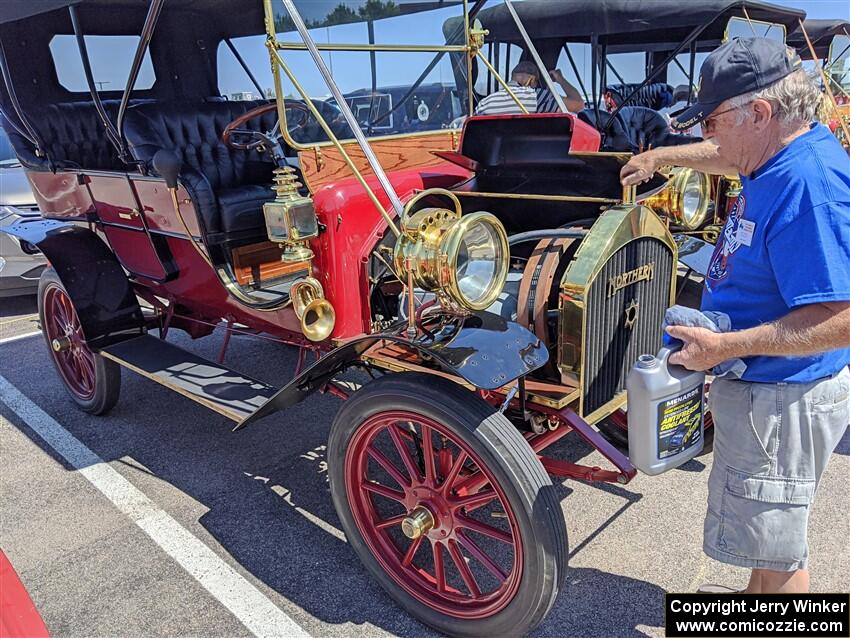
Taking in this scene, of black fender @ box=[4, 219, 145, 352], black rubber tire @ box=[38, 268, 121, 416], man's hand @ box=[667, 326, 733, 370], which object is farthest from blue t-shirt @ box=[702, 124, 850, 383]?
black rubber tire @ box=[38, 268, 121, 416]

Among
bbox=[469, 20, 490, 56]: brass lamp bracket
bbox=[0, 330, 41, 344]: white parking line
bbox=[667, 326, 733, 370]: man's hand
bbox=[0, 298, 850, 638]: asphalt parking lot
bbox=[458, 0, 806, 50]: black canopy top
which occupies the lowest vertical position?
bbox=[0, 298, 850, 638]: asphalt parking lot

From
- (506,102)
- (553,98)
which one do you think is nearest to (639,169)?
(506,102)

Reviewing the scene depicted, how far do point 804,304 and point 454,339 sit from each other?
0.93 m

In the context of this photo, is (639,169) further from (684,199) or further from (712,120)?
(684,199)

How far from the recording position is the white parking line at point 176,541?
223 cm

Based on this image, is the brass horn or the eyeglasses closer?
the eyeglasses

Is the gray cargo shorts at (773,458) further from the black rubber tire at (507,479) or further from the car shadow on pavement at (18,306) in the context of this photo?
the car shadow on pavement at (18,306)

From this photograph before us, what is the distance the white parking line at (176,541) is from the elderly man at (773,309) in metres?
1.42

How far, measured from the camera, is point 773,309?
5.23 ft

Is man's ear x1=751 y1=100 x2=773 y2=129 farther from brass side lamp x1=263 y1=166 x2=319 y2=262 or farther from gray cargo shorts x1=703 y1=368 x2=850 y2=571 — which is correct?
brass side lamp x1=263 y1=166 x2=319 y2=262

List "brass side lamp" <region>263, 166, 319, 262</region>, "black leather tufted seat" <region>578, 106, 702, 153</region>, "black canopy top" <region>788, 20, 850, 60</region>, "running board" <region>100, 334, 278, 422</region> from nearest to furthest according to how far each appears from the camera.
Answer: "brass side lamp" <region>263, 166, 319, 262</region>, "running board" <region>100, 334, 278, 422</region>, "black leather tufted seat" <region>578, 106, 702, 153</region>, "black canopy top" <region>788, 20, 850, 60</region>

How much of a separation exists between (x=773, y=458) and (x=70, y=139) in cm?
400

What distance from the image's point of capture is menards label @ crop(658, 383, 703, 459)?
5.70 ft

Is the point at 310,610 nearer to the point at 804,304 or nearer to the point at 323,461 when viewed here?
the point at 323,461
